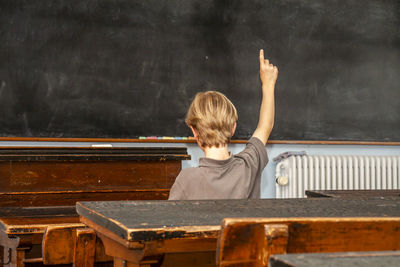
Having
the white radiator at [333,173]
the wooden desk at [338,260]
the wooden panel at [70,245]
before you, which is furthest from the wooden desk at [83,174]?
the wooden desk at [338,260]

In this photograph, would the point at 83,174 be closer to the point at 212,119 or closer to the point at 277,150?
the point at 212,119

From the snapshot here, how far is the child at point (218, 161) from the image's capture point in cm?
175

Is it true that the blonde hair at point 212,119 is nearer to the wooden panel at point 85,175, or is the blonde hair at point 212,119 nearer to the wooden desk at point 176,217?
the wooden desk at point 176,217

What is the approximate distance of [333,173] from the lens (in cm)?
449

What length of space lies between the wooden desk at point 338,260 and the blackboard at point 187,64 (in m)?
3.38

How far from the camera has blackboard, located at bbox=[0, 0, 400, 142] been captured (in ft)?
12.5

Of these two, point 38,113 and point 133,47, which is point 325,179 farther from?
point 38,113

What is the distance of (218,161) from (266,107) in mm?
451

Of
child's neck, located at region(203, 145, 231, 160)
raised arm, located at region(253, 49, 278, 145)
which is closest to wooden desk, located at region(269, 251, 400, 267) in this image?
child's neck, located at region(203, 145, 231, 160)

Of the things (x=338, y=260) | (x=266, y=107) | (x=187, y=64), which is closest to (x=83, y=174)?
(x=187, y=64)

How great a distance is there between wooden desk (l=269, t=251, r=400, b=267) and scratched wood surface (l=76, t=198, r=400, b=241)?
39 cm

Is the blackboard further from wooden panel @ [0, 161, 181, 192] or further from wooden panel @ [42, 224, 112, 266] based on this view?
wooden panel @ [42, 224, 112, 266]

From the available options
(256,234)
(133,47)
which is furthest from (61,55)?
(256,234)

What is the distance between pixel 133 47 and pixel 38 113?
2.96 ft
